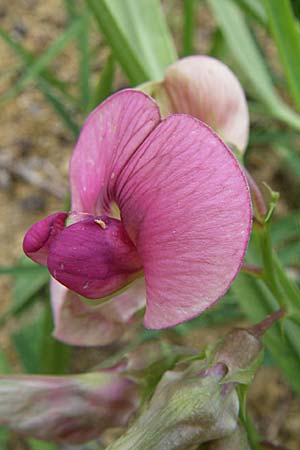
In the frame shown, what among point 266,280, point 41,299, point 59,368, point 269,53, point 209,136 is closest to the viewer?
point 209,136

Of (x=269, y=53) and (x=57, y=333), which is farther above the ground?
(x=57, y=333)

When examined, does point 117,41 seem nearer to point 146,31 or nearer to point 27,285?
point 146,31

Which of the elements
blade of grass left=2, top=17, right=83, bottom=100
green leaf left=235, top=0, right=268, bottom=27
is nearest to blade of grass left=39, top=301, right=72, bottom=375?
blade of grass left=2, top=17, right=83, bottom=100

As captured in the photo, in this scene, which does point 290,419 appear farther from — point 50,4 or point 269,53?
point 50,4

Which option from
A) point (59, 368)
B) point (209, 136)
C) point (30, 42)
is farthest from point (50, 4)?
point (209, 136)

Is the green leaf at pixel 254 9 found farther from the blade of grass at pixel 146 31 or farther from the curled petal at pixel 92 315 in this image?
the curled petal at pixel 92 315

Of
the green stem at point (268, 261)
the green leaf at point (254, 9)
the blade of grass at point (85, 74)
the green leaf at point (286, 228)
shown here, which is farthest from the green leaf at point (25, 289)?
the green stem at point (268, 261)

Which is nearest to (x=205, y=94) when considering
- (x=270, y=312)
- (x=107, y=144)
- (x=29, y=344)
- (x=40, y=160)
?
(x=107, y=144)
